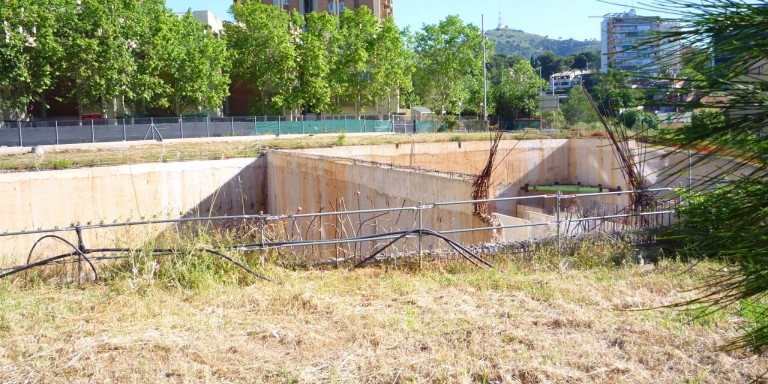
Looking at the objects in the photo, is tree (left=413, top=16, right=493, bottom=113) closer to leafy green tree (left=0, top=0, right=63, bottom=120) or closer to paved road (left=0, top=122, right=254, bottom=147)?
paved road (left=0, top=122, right=254, bottom=147)

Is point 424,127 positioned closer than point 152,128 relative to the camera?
No

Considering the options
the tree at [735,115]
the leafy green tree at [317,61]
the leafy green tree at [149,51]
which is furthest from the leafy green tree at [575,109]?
the tree at [735,115]

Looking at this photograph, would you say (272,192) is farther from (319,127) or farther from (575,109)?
(575,109)

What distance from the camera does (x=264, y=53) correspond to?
173ft

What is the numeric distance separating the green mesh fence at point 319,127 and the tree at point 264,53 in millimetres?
6165

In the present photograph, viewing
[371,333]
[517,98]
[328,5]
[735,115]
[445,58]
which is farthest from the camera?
[517,98]

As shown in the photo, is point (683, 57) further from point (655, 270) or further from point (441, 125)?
point (441, 125)

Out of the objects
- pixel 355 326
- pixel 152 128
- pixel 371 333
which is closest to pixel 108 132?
pixel 152 128

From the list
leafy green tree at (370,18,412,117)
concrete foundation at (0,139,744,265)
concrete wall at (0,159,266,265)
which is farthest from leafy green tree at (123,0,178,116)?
concrete wall at (0,159,266,265)

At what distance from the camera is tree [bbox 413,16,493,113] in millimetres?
66688

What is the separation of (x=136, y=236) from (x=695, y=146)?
826cm

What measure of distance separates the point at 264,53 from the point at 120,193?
32.6 metres

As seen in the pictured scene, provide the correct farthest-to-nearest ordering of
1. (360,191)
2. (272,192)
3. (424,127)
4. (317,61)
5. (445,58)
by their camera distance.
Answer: (445,58) → (317,61) → (424,127) → (272,192) → (360,191)

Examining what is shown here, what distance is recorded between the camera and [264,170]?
2602 cm
